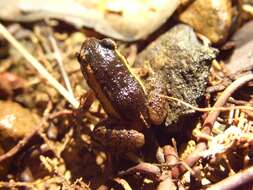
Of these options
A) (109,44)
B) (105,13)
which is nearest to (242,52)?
(109,44)

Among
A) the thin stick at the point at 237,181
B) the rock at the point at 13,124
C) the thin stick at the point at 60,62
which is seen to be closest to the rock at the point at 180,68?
the thin stick at the point at 237,181

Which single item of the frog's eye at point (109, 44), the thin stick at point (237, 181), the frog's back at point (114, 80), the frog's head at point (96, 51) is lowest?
the thin stick at point (237, 181)

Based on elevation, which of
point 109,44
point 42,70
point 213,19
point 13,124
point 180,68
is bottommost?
point 13,124

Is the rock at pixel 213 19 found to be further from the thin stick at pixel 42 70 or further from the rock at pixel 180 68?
the thin stick at pixel 42 70

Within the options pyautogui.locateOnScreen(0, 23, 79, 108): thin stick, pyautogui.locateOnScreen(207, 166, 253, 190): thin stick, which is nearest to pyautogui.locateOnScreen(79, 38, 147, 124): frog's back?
pyautogui.locateOnScreen(0, 23, 79, 108): thin stick

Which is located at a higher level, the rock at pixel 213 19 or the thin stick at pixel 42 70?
the rock at pixel 213 19

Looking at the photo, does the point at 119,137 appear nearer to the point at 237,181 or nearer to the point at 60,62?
the point at 237,181
